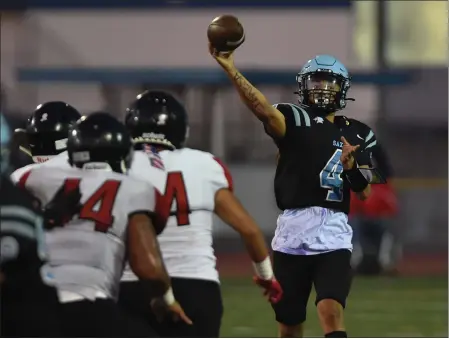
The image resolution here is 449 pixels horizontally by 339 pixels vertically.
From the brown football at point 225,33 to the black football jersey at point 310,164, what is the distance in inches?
17.3

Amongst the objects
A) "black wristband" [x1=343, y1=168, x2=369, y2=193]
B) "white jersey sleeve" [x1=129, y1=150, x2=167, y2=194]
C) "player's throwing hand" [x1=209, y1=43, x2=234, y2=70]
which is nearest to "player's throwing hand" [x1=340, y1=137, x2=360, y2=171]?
"black wristband" [x1=343, y1=168, x2=369, y2=193]

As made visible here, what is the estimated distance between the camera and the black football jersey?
20.5ft

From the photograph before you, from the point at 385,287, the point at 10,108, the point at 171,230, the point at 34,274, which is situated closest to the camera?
the point at 34,274

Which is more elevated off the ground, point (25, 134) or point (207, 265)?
point (25, 134)

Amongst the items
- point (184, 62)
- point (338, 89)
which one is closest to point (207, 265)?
point (338, 89)

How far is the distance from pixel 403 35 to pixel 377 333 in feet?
42.2

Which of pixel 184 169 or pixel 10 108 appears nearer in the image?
pixel 184 169

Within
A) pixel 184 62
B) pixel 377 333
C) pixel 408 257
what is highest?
pixel 184 62

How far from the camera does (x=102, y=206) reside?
4.36 metres

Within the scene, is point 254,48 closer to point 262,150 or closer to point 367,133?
point 262,150

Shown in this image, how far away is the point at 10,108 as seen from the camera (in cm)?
1639

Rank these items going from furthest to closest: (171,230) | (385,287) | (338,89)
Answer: (385,287) → (338,89) → (171,230)

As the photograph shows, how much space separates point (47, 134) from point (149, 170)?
4.06 feet

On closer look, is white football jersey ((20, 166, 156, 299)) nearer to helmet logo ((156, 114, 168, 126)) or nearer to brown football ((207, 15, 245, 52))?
helmet logo ((156, 114, 168, 126))
